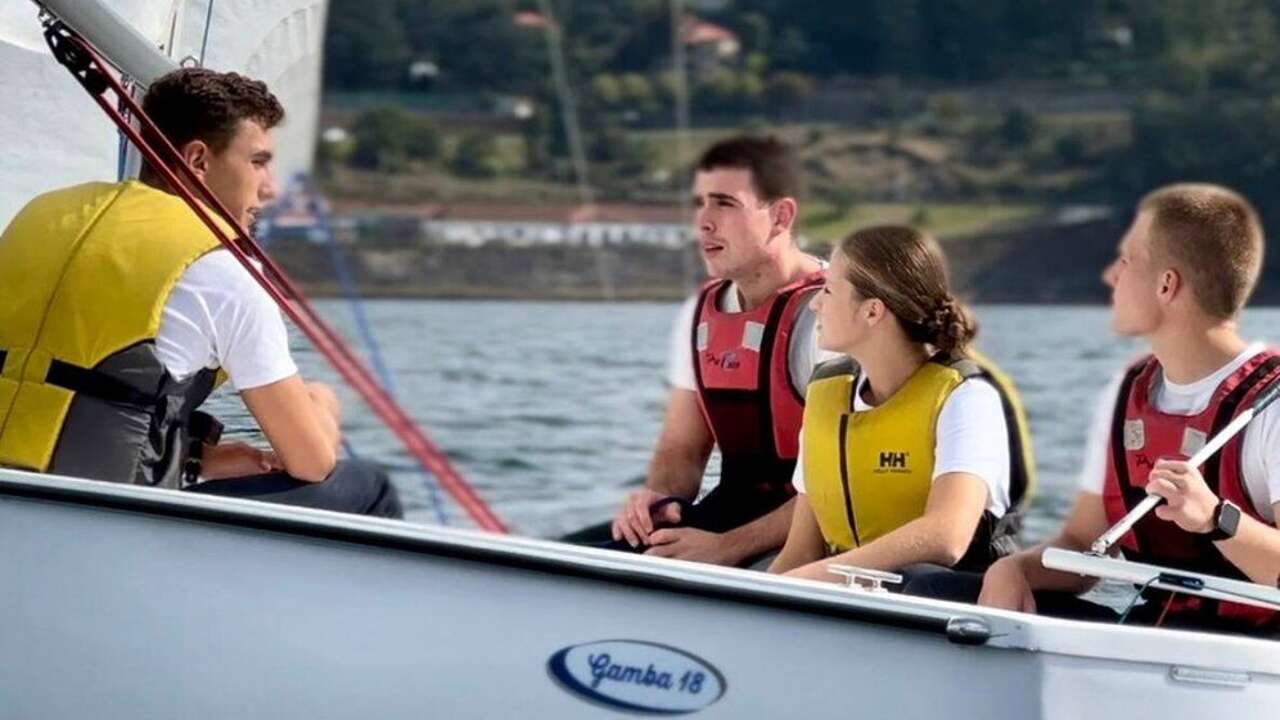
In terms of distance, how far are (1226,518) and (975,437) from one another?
1.09 ft

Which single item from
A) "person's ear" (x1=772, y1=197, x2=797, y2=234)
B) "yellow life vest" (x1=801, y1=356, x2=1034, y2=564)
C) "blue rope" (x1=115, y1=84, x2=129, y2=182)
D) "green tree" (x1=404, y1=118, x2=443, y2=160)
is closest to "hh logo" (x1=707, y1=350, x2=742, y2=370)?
"person's ear" (x1=772, y1=197, x2=797, y2=234)

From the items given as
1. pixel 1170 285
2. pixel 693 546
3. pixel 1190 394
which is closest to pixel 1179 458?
pixel 1190 394

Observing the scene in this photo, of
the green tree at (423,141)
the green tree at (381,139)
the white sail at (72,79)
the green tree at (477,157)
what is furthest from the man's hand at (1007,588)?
the green tree at (423,141)

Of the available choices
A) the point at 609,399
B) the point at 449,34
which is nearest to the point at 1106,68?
the point at 449,34

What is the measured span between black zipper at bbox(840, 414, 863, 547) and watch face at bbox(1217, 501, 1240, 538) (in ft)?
1.62

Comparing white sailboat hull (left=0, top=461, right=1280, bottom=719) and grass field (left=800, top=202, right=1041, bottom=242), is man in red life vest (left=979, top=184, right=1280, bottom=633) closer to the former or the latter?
white sailboat hull (left=0, top=461, right=1280, bottom=719)

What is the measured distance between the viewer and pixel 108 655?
2.79 meters

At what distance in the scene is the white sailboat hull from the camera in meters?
2.51

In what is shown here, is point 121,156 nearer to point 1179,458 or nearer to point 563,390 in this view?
point 1179,458

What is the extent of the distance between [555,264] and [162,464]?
23.7 metres

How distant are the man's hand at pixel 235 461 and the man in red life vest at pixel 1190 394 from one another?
0.91 meters

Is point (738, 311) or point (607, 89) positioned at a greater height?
point (607, 89)

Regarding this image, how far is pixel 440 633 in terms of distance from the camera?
270cm

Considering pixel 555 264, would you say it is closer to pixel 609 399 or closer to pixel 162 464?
pixel 609 399
